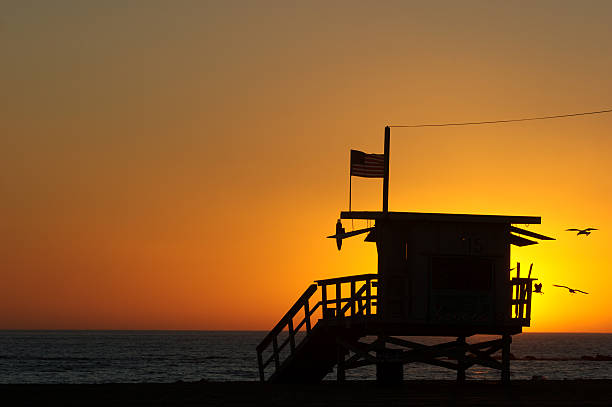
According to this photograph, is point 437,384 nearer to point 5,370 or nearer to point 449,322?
point 449,322

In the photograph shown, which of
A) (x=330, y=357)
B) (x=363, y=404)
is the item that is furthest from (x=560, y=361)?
(x=363, y=404)

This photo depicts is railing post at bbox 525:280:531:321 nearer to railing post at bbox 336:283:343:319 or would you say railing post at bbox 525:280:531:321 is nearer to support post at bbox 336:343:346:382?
railing post at bbox 336:283:343:319

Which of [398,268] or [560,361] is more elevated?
[398,268]

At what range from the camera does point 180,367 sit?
11412 cm

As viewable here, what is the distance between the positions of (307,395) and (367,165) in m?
9.83

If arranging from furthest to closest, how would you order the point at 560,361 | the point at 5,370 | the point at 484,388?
1. the point at 560,361
2. the point at 5,370
3. the point at 484,388

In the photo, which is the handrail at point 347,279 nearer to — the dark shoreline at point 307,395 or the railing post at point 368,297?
the railing post at point 368,297

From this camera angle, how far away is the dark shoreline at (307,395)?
19.9 m

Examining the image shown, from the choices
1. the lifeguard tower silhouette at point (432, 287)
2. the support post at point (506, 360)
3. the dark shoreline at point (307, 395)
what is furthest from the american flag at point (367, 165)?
the dark shoreline at point (307, 395)

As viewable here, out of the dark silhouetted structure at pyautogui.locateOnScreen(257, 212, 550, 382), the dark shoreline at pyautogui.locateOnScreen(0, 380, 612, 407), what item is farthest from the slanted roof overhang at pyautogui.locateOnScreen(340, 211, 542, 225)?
the dark shoreline at pyautogui.locateOnScreen(0, 380, 612, 407)

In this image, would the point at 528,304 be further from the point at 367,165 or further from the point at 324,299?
the point at 367,165

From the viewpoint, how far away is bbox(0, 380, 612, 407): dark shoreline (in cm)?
1986

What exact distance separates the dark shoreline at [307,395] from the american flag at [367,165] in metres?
6.76

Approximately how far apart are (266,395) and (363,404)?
3.71 metres
